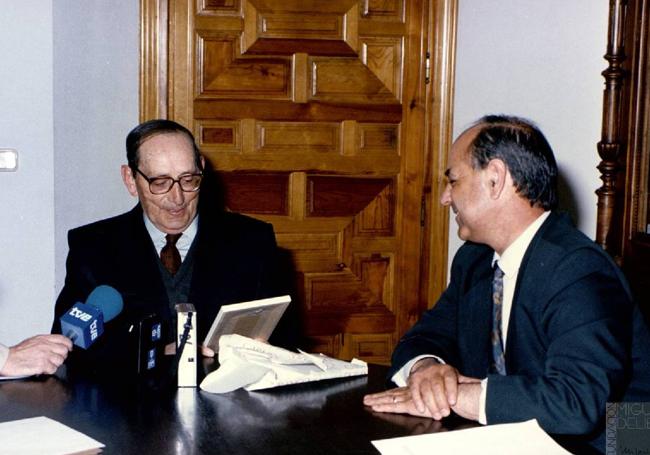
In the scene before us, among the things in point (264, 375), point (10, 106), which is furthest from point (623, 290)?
point (10, 106)

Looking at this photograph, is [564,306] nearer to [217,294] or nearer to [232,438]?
[232,438]

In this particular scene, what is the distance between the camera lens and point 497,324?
2174 millimetres

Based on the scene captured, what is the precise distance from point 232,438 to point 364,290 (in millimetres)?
2569

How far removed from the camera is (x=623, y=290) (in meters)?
1.94

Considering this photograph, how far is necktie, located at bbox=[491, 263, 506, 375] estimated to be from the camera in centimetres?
214

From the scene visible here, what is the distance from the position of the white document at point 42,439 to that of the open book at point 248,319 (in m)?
0.48

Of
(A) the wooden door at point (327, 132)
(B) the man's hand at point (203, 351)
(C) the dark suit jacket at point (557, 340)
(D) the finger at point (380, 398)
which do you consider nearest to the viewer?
(C) the dark suit jacket at point (557, 340)

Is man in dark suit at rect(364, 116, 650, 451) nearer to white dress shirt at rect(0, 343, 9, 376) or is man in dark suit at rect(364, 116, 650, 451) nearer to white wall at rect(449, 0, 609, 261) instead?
white dress shirt at rect(0, 343, 9, 376)

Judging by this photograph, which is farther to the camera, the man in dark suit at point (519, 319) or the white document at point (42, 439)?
the man in dark suit at point (519, 319)

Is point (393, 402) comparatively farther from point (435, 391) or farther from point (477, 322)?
point (477, 322)

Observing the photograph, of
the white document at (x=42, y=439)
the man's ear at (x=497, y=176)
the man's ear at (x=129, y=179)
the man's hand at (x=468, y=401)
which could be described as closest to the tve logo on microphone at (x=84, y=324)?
the white document at (x=42, y=439)

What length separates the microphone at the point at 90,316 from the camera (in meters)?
2.12

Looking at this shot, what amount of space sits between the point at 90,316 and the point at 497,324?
3.23 ft

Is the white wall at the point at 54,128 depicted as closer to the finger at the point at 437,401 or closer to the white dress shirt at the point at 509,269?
the white dress shirt at the point at 509,269
